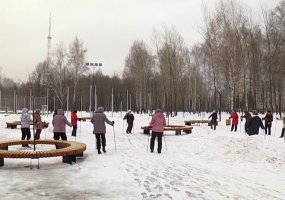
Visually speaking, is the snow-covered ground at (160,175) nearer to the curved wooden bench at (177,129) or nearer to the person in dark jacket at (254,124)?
the person in dark jacket at (254,124)

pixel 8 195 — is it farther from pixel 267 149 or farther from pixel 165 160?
pixel 267 149

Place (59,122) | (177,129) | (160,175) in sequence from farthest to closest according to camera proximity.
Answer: (177,129) → (59,122) → (160,175)

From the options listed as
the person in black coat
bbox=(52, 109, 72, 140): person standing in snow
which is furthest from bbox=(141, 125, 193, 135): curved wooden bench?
bbox=(52, 109, 72, 140): person standing in snow

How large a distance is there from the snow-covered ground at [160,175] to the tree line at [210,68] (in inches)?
434

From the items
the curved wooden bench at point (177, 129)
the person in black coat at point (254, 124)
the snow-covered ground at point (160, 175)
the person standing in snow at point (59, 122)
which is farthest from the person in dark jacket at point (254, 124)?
the person standing in snow at point (59, 122)

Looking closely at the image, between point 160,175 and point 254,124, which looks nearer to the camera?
point 160,175

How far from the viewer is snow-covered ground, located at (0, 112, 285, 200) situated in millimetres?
7453

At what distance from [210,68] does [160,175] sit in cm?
4566

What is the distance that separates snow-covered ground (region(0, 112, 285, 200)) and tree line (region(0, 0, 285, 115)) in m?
11.0

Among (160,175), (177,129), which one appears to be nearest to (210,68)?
(177,129)

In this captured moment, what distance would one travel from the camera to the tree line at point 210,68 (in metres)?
38.5

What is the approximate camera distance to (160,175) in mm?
9258

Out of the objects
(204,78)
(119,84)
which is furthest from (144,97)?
(119,84)

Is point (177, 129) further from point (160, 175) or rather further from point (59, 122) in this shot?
point (160, 175)
